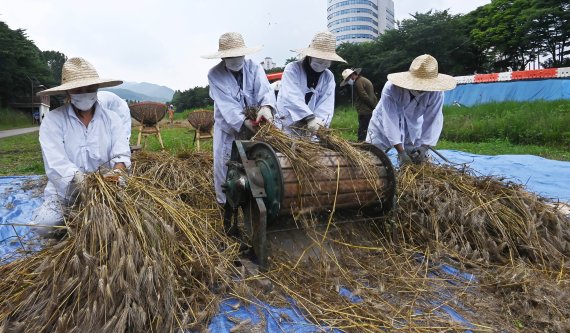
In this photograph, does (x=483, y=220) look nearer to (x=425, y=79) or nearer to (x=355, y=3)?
(x=425, y=79)

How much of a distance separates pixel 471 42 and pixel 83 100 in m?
29.0

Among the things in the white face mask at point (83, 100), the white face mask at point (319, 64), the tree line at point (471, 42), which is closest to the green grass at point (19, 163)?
the white face mask at point (83, 100)

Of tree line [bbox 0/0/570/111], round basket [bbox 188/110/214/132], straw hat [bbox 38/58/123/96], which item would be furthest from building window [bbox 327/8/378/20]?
straw hat [bbox 38/58/123/96]

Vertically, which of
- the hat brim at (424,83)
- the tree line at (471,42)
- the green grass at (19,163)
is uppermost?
the tree line at (471,42)

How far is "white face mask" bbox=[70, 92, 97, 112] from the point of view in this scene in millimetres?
3025

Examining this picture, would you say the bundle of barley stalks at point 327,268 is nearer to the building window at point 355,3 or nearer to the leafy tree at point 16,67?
the leafy tree at point 16,67

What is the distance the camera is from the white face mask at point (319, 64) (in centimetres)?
390

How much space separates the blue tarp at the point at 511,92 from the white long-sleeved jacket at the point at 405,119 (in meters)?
12.4

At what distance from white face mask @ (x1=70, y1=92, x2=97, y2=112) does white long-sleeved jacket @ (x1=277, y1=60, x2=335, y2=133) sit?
1618mm

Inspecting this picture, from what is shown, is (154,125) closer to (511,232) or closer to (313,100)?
(313,100)

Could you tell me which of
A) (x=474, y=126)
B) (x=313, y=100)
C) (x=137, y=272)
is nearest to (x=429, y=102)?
(x=313, y=100)

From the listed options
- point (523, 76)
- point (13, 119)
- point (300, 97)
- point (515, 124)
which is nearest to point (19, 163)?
point (300, 97)

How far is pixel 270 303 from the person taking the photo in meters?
2.34

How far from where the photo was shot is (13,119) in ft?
98.2
